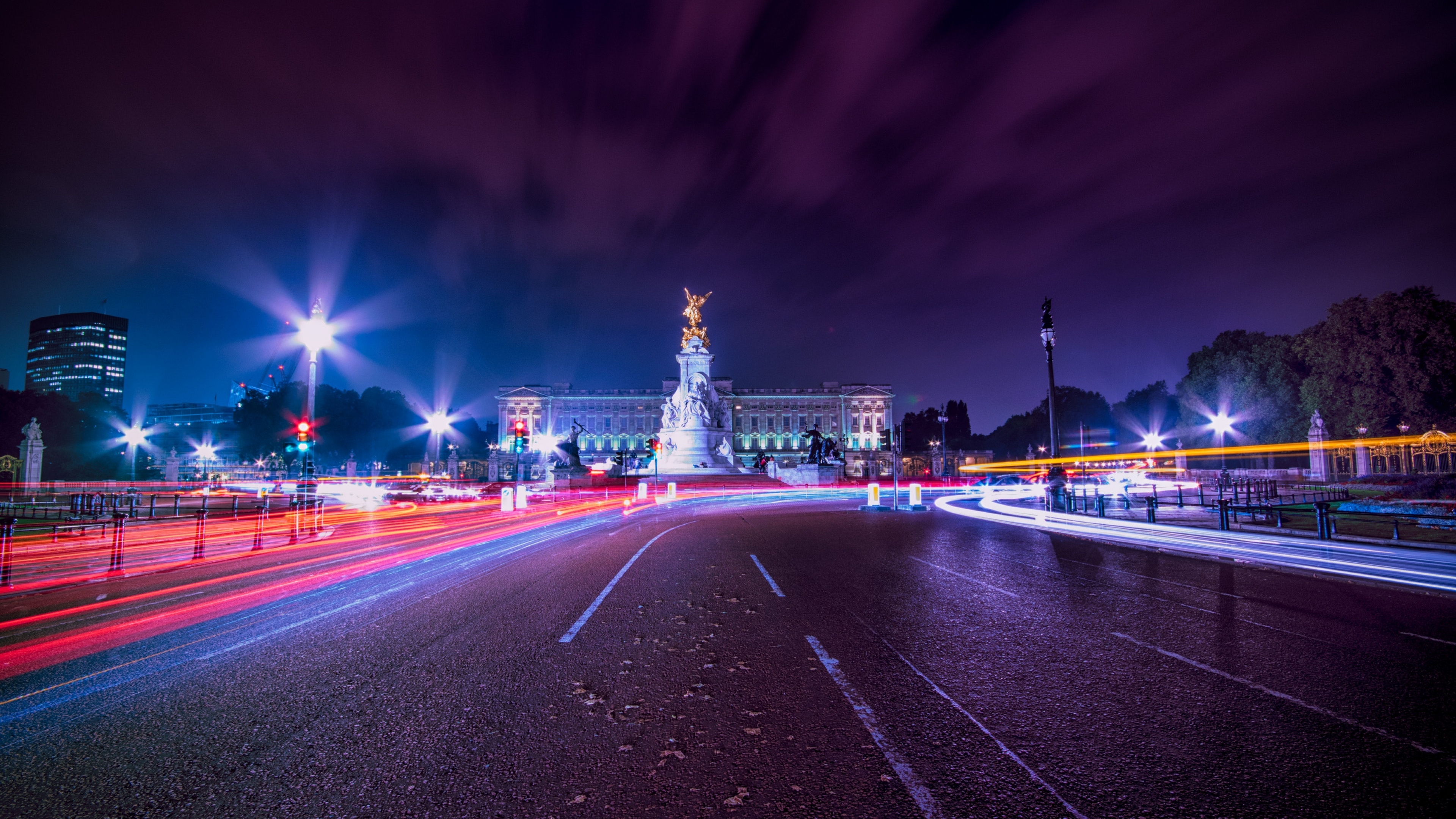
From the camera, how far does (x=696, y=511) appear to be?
27.7 m

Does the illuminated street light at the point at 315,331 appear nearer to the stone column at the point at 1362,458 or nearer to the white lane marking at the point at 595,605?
the white lane marking at the point at 595,605

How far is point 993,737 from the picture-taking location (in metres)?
4.17

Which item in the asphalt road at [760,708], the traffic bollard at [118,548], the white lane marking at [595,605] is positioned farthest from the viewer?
the traffic bollard at [118,548]

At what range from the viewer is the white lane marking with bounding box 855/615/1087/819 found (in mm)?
3342

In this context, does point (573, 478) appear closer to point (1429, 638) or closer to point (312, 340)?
point (312, 340)

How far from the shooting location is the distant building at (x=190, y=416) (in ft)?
511

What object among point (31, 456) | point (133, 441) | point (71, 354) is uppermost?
point (71, 354)

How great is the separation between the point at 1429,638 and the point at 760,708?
766cm

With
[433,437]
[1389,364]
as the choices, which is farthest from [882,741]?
[433,437]

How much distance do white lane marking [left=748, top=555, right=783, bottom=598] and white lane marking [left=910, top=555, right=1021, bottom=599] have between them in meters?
3.23

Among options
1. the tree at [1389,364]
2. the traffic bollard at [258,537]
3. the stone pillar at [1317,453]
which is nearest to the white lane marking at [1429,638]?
the traffic bollard at [258,537]

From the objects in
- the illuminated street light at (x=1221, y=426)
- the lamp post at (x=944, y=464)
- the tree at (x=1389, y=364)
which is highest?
the tree at (x=1389, y=364)

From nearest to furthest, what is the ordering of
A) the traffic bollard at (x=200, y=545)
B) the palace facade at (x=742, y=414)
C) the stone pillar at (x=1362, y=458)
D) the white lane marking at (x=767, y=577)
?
the white lane marking at (x=767, y=577) < the traffic bollard at (x=200, y=545) < the stone pillar at (x=1362, y=458) < the palace facade at (x=742, y=414)

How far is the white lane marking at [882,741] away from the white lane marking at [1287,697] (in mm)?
3369
